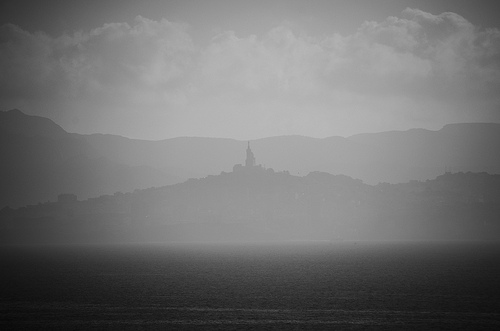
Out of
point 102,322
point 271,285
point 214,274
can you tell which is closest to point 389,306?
point 271,285

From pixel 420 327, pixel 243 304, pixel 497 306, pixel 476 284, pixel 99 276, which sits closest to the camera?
pixel 420 327

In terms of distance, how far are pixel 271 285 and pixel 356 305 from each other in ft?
112

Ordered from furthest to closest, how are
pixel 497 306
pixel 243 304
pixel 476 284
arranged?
pixel 476 284, pixel 243 304, pixel 497 306

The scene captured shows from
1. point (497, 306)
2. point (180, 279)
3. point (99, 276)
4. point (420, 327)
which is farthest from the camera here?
point (99, 276)

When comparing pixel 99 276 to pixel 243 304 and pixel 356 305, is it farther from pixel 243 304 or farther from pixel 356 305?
pixel 356 305

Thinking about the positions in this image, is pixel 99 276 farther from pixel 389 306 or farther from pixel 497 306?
pixel 497 306

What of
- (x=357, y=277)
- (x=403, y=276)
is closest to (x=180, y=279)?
(x=357, y=277)

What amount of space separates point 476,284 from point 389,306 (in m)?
40.0

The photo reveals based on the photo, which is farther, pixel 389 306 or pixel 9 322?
pixel 389 306

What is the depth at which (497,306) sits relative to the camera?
283 feet

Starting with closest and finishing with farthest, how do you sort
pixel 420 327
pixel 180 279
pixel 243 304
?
pixel 420 327
pixel 243 304
pixel 180 279

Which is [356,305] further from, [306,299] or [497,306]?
[497,306]

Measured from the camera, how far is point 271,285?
122375mm

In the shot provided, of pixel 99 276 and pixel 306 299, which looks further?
pixel 99 276
